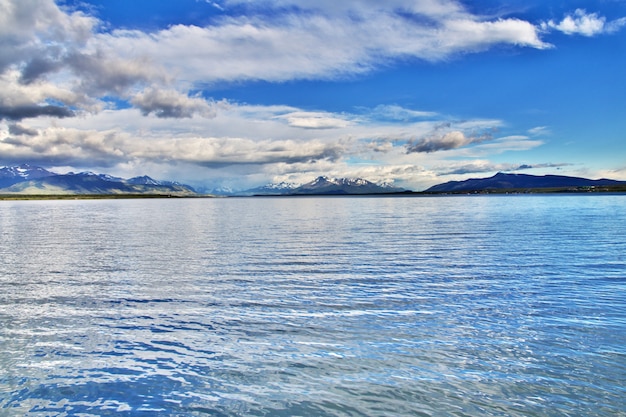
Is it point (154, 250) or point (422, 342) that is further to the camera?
point (154, 250)

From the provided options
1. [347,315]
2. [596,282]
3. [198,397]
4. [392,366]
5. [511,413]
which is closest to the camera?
[511,413]

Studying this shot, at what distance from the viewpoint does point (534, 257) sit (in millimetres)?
36281

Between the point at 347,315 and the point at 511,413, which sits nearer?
the point at 511,413

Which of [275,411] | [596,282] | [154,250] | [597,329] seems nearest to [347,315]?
[275,411]

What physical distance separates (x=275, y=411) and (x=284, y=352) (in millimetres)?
3742

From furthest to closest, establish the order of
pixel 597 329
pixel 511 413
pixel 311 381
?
pixel 597 329 < pixel 311 381 < pixel 511 413

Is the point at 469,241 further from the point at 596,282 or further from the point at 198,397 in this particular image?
the point at 198,397

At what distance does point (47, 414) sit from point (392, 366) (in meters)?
9.55

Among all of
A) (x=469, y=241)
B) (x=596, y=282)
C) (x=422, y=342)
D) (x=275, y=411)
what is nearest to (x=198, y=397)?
(x=275, y=411)

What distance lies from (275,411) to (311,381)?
1780 millimetres

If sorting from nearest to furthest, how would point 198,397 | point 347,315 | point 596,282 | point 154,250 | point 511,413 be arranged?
1. point 511,413
2. point 198,397
3. point 347,315
4. point 596,282
5. point 154,250

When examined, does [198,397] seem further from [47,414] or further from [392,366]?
[392,366]

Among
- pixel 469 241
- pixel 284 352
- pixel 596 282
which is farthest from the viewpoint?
pixel 469 241

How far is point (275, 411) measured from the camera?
10.9 metres
